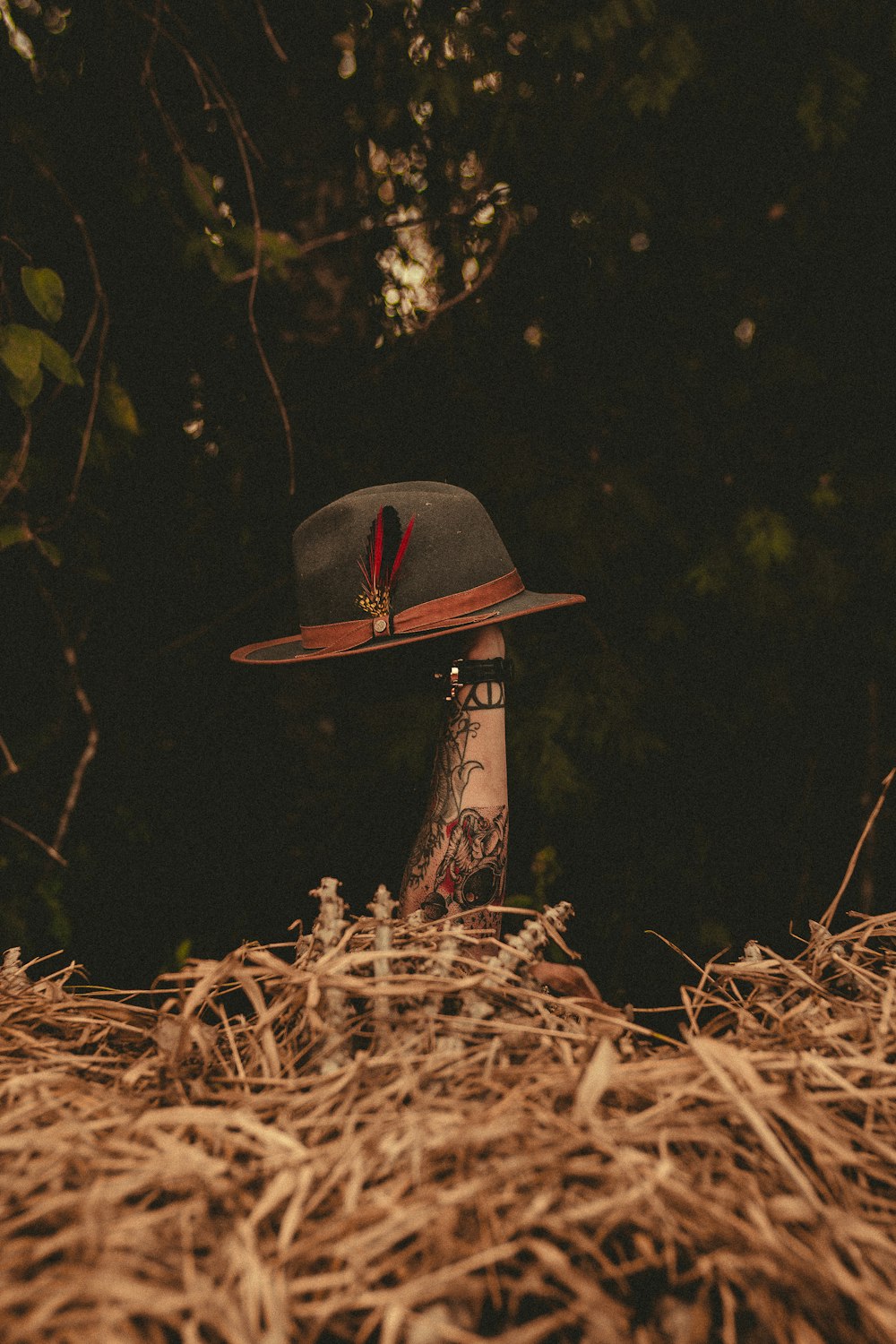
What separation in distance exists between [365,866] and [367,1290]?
2.72 metres

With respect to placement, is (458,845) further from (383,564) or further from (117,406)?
(117,406)

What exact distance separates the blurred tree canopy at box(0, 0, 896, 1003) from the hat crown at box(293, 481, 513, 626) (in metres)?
1.28

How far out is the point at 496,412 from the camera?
3236 mm

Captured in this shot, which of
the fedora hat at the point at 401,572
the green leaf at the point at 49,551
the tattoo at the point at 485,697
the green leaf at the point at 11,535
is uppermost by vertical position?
the green leaf at the point at 11,535

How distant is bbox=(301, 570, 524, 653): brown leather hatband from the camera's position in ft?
4.53

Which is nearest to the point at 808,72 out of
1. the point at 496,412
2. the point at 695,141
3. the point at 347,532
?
the point at 695,141

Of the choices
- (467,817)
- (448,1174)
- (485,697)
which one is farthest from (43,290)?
(448,1174)

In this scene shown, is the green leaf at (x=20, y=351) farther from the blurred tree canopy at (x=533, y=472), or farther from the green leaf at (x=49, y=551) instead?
the blurred tree canopy at (x=533, y=472)

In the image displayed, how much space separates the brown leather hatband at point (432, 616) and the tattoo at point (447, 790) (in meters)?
0.14

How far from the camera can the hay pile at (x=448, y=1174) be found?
1.72ft

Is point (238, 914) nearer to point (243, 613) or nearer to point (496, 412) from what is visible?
point (243, 613)

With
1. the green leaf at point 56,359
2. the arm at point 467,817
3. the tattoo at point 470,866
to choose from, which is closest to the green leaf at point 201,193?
the green leaf at point 56,359

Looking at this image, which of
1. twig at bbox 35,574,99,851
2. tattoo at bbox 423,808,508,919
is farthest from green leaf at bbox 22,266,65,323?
tattoo at bbox 423,808,508,919

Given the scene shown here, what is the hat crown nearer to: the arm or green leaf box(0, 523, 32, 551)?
the arm
